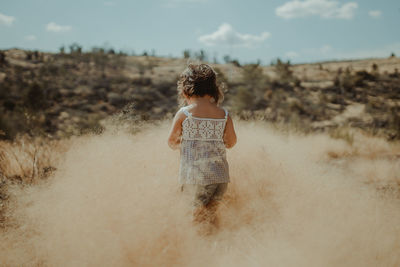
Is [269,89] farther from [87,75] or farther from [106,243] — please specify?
[106,243]

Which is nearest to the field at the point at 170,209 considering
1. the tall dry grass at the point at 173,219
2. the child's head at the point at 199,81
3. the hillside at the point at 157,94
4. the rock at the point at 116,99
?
the tall dry grass at the point at 173,219

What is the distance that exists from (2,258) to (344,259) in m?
2.81

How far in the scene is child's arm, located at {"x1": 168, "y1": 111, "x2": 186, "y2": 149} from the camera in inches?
103

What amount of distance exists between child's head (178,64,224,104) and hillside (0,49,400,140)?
9678mm

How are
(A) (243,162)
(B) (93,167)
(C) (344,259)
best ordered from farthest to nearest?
(A) (243,162) → (B) (93,167) → (C) (344,259)

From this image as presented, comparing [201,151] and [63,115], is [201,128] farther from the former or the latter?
[63,115]

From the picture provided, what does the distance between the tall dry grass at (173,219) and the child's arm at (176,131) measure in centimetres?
55

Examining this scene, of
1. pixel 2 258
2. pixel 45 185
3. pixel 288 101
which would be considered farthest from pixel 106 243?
pixel 288 101

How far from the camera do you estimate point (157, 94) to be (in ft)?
63.2

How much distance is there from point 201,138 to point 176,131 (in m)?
0.26

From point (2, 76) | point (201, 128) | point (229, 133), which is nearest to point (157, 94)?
point (2, 76)

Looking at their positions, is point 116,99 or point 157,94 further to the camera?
point 157,94

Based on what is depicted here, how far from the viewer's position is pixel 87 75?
22016 mm

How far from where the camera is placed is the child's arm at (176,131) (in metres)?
2.63
